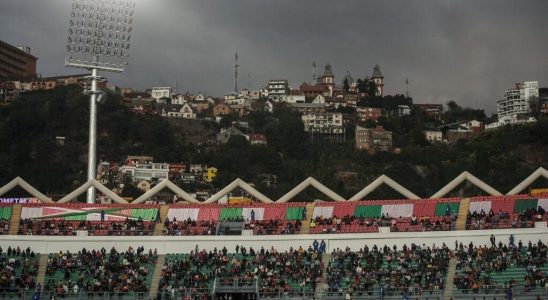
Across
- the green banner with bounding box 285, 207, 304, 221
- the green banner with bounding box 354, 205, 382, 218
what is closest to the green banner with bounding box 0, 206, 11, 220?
the green banner with bounding box 285, 207, 304, 221

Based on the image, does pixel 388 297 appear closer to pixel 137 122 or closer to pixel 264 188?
pixel 264 188

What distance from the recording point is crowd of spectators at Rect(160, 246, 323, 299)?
149 ft

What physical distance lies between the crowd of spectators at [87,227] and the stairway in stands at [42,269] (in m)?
2.34

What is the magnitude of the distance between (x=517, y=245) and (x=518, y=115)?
145 m

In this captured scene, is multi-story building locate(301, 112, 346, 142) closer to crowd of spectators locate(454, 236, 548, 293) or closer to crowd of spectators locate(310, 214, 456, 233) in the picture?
crowd of spectators locate(310, 214, 456, 233)

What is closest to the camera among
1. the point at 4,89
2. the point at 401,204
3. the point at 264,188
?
the point at 401,204

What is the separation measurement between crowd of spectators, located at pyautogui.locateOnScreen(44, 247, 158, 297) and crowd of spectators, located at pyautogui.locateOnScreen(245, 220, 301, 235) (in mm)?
6456

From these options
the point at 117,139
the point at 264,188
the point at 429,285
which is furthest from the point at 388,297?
the point at 117,139

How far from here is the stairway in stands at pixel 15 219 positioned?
52966mm

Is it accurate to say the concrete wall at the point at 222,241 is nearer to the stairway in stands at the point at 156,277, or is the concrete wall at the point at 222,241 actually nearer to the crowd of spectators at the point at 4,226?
the stairway in stands at the point at 156,277

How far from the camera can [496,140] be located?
5802 inches

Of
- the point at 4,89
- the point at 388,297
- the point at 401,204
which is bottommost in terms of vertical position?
the point at 388,297

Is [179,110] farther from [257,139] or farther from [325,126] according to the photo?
[325,126]

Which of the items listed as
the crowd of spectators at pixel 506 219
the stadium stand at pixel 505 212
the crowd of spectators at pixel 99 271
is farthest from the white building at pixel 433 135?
the crowd of spectators at pixel 99 271
